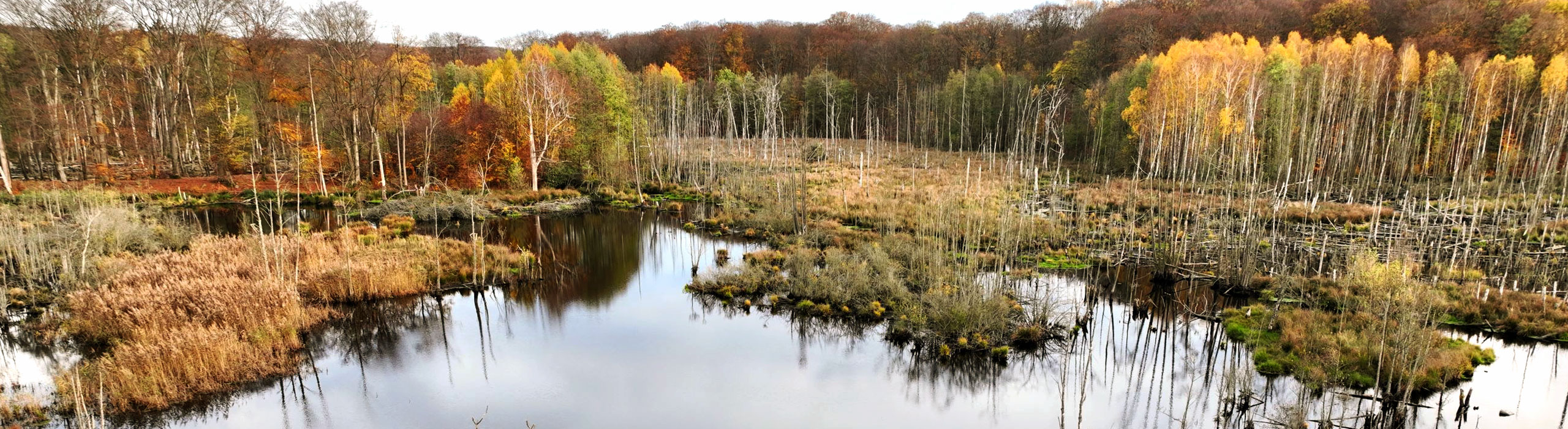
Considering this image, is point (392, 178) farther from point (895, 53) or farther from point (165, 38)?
point (895, 53)

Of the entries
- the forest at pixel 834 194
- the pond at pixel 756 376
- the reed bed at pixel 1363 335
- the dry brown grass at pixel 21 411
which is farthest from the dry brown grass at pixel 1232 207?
the dry brown grass at pixel 21 411

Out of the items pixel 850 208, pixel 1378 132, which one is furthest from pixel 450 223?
pixel 1378 132

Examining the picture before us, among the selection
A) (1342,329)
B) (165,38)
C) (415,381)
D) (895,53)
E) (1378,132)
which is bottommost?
(415,381)

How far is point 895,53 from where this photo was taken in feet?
234

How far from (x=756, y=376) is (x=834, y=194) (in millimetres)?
17770

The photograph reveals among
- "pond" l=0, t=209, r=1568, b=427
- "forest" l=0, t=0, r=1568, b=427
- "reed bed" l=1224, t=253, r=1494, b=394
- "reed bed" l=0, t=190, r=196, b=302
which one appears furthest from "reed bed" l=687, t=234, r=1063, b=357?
"reed bed" l=0, t=190, r=196, b=302

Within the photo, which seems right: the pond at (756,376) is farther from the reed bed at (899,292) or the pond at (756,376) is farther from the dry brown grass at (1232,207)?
the dry brown grass at (1232,207)

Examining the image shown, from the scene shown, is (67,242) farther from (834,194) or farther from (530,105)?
(834,194)

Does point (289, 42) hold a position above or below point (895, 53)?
below

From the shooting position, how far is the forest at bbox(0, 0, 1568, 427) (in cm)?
1211

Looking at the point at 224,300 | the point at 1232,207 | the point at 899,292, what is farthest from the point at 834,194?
the point at 224,300

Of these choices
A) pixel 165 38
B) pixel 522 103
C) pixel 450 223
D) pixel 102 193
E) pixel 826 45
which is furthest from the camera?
pixel 826 45

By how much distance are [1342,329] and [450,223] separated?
25.7 metres

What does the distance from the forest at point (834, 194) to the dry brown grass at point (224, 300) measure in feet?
0.21
